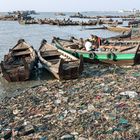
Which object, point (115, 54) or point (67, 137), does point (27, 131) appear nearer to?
point (67, 137)

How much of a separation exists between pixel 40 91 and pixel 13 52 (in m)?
7.63

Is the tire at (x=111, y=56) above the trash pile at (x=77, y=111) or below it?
above

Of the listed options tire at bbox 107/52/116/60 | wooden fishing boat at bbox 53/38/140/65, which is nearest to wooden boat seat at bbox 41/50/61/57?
wooden fishing boat at bbox 53/38/140/65

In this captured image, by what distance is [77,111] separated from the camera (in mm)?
10664

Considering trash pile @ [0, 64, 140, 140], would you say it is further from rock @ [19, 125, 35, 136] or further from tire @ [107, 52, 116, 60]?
tire @ [107, 52, 116, 60]

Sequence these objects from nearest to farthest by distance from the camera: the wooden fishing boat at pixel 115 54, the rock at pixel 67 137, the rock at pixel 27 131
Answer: the rock at pixel 67 137
the rock at pixel 27 131
the wooden fishing boat at pixel 115 54

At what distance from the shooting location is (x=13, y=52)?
21094 millimetres

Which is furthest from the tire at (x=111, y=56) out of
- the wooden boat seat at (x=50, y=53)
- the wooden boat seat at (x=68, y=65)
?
the wooden boat seat at (x=68, y=65)

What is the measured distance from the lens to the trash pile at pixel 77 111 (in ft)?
29.7

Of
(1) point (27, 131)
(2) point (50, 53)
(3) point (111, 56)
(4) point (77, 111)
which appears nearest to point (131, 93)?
(4) point (77, 111)

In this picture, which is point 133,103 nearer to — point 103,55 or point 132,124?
point 132,124

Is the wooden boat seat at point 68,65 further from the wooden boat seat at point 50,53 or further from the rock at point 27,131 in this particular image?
the rock at point 27,131

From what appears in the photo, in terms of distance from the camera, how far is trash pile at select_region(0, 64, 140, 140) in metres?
9.04

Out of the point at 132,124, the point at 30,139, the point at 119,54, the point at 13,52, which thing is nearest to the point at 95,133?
the point at 132,124
